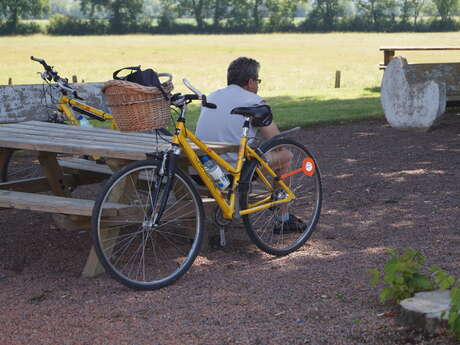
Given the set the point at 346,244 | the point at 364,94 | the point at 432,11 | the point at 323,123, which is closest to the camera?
the point at 346,244

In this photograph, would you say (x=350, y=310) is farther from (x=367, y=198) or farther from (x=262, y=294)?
(x=367, y=198)

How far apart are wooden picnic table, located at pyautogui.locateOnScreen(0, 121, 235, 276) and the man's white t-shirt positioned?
1.20 ft

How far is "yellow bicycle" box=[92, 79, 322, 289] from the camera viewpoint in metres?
4.58

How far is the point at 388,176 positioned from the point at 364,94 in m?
10.2

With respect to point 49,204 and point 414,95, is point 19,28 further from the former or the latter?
point 49,204

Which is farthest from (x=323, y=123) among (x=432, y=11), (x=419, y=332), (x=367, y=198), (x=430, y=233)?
(x=432, y=11)

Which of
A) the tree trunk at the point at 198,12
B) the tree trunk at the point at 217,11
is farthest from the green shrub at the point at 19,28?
the tree trunk at the point at 217,11

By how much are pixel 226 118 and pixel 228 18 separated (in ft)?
251

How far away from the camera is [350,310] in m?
4.07

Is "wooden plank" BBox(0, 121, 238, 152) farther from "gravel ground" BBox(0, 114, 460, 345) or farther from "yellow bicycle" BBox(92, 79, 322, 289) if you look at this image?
"gravel ground" BBox(0, 114, 460, 345)

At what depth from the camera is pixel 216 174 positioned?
4.92 m

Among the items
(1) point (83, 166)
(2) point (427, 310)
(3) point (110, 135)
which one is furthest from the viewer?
(1) point (83, 166)

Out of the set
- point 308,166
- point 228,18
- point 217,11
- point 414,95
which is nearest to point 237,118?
point 308,166

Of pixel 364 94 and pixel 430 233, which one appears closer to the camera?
pixel 430 233
